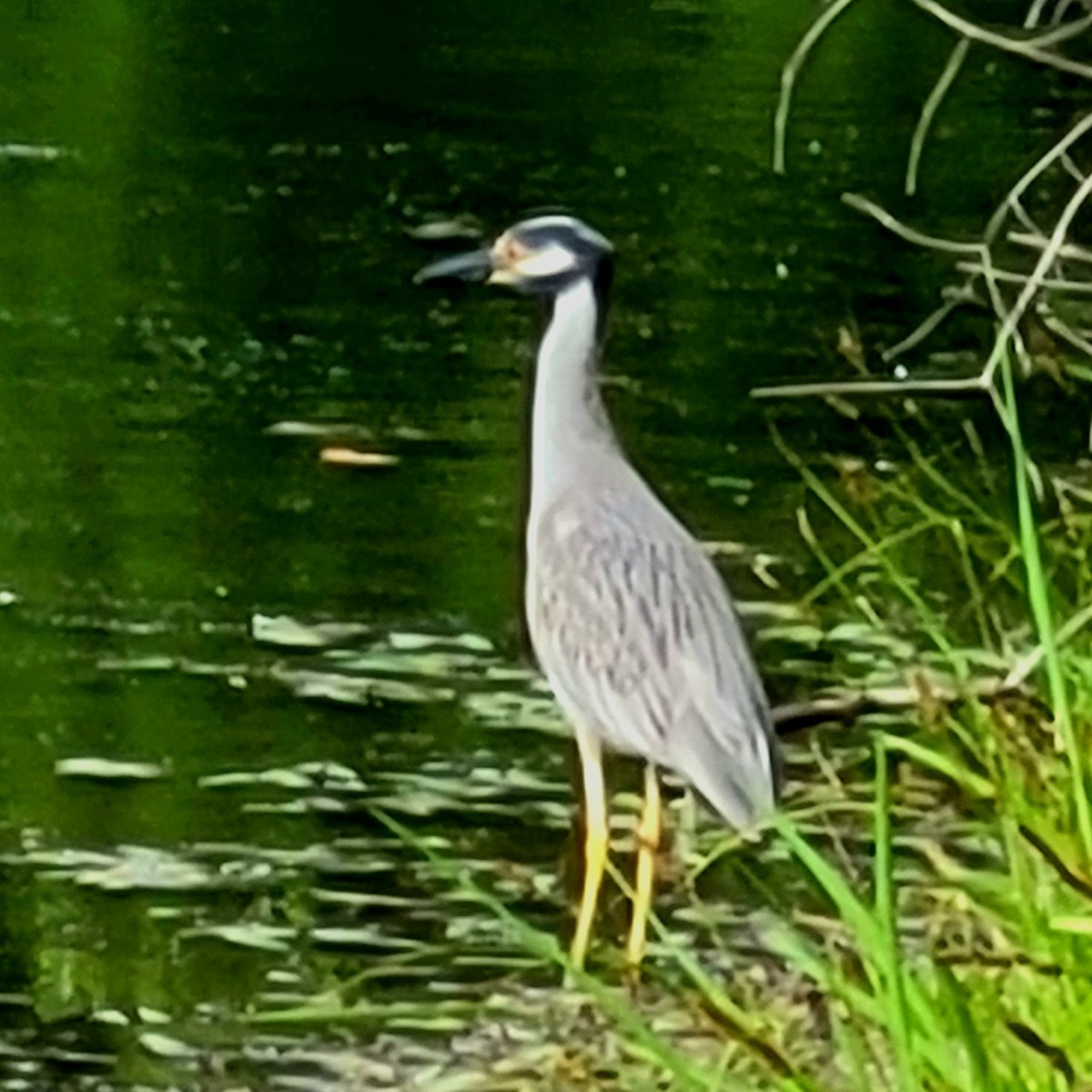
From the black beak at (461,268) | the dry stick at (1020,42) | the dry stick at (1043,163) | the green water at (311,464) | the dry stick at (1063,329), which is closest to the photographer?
the dry stick at (1020,42)

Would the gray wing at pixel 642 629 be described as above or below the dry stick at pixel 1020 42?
below

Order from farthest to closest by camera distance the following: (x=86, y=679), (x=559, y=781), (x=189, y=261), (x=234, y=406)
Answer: (x=189, y=261) → (x=234, y=406) → (x=86, y=679) → (x=559, y=781)

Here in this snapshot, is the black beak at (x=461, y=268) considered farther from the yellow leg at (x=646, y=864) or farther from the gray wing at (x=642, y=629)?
the yellow leg at (x=646, y=864)

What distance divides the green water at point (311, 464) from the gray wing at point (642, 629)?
0.82ft

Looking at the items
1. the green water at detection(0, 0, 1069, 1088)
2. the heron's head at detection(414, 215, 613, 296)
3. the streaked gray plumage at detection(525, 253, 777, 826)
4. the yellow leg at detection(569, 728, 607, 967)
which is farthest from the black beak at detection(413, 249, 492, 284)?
the green water at detection(0, 0, 1069, 1088)

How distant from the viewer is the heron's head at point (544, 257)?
448 centimetres

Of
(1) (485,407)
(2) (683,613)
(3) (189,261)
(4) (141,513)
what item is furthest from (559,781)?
(3) (189,261)

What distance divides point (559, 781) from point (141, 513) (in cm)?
222

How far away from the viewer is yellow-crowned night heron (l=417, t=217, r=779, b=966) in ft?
14.7

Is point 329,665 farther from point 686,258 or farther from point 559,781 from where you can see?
point 686,258

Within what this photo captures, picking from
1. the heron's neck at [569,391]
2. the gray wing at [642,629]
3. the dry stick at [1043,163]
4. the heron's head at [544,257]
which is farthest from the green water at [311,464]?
the dry stick at [1043,163]

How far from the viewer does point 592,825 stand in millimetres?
4730

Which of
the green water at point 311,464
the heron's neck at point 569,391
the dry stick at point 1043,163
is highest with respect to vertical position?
the dry stick at point 1043,163

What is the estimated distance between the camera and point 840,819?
18.1ft
